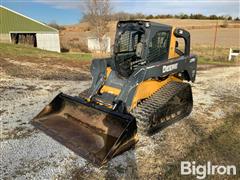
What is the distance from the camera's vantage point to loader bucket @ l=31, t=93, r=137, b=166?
358 centimetres

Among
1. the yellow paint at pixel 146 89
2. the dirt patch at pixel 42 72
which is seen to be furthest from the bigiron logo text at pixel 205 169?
the dirt patch at pixel 42 72

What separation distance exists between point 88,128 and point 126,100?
86cm

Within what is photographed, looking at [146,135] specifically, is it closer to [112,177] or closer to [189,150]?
[189,150]

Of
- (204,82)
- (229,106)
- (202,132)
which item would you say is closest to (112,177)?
(202,132)

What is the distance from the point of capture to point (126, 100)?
4223 mm

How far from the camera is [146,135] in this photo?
420cm

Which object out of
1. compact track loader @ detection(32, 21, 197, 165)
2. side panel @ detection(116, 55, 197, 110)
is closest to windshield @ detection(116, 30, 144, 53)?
compact track loader @ detection(32, 21, 197, 165)

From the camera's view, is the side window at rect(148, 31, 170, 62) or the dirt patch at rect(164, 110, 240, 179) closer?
the dirt patch at rect(164, 110, 240, 179)

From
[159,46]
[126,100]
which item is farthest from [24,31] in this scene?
[126,100]

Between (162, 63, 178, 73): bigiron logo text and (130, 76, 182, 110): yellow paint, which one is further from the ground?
(162, 63, 178, 73): bigiron logo text

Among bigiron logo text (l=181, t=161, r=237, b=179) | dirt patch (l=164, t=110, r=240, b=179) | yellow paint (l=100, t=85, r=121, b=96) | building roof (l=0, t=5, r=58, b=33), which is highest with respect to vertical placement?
building roof (l=0, t=5, r=58, b=33)

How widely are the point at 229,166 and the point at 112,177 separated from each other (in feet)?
5.99

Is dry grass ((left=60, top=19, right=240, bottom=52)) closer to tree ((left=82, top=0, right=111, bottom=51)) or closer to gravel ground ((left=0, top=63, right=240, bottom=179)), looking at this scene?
tree ((left=82, top=0, right=111, bottom=51))

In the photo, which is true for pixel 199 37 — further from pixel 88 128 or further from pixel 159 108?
pixel 88 128
